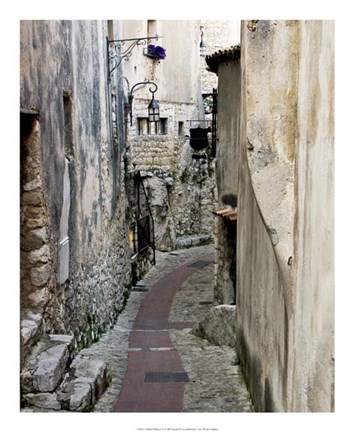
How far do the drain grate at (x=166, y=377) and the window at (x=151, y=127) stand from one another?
13781 millimetres

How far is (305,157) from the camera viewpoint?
13.4 ft

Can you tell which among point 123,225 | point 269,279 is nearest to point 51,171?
point 269,279

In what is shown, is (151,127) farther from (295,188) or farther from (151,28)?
(295,188)

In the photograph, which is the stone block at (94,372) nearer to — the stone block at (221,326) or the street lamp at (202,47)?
the stone block at (221,326)

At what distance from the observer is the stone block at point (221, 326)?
28.4 feet

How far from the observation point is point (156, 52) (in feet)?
67.5

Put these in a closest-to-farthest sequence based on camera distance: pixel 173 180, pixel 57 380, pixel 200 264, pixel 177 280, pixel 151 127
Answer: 1. pixel 57 380
2. pixel 177 280
3. pixel 200 264
4. pixel 173 180
5. pixel 151 127

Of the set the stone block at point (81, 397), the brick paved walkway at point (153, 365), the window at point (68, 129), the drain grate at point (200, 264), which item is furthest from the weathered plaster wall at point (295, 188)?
the drain grate at point (200, 264)

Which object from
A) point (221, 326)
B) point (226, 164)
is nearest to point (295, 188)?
point (221, 326)

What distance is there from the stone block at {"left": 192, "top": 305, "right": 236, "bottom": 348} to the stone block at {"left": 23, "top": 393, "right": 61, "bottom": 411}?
3.40 meters

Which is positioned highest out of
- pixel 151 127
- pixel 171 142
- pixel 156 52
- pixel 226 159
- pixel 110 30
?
pixel 156 52

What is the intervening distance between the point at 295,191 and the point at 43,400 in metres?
2.48
